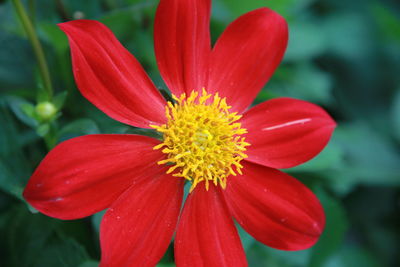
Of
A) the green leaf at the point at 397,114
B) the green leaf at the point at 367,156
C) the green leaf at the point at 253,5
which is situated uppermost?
the green leaf at the point at 253,5

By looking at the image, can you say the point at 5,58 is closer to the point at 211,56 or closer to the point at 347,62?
the point at 211,56

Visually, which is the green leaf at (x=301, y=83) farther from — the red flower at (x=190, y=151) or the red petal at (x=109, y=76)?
the red petal at (x=109, y=76)

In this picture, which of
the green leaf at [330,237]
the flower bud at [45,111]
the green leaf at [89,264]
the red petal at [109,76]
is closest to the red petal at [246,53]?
the red petal at [109,76]

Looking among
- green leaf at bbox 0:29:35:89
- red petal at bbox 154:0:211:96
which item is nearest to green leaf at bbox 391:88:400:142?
red petal at bbox 154:0:211:96

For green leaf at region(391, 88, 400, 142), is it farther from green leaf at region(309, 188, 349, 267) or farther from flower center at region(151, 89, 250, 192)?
flower center at region(151, 89, 250, 192)

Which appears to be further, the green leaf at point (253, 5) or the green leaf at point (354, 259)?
the green leaf at point (354, 259)

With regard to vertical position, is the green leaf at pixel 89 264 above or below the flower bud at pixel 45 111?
below
